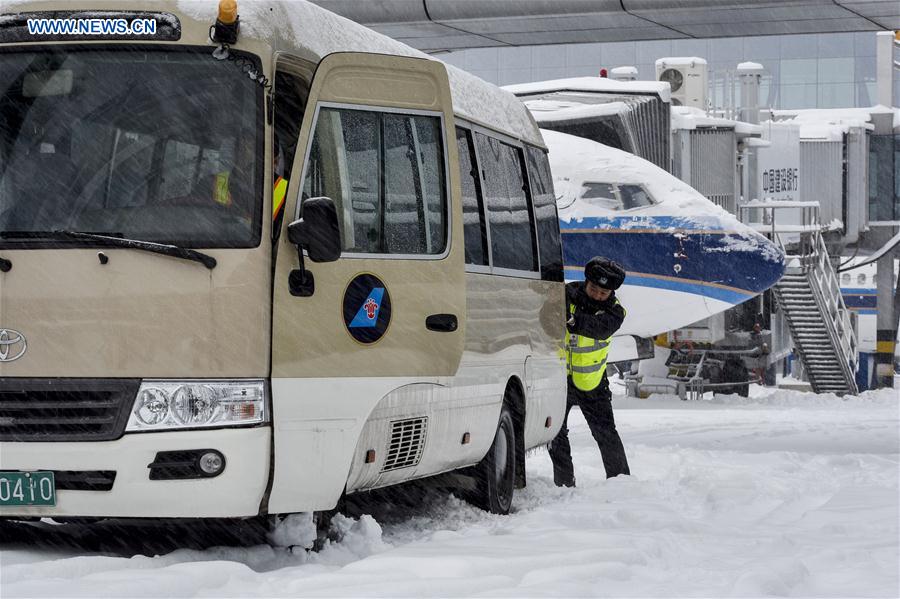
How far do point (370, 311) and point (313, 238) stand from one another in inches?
27.6

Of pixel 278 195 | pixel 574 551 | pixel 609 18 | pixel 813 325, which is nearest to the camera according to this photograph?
pixel 278 195

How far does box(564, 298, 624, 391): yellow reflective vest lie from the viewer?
11492mm

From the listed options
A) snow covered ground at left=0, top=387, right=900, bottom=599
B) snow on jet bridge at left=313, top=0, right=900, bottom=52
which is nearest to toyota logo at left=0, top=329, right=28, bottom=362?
snow covered ground at left=0, top=387, right=900, bottom=599

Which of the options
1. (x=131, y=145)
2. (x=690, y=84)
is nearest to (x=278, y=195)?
(x=131, y=145)

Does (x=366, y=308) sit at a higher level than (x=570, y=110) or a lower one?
lower

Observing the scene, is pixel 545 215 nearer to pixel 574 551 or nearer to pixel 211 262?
pixel 574 551

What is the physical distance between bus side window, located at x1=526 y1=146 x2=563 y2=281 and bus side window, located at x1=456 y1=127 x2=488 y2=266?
1.67m

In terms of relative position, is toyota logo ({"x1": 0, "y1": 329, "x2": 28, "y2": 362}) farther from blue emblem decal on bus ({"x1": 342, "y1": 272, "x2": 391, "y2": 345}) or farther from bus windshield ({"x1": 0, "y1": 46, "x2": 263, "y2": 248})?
blue emblem decal on bus ({"x1": 342, "y1": 272, "x2": 391, "y2": 345})

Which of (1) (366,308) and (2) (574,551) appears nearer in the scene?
(2) (574,551)

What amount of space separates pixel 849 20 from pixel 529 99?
12.5 metres

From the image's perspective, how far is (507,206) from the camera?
9875 mm

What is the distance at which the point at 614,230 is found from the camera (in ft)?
72.8

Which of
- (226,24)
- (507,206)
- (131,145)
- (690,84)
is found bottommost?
(507,206)

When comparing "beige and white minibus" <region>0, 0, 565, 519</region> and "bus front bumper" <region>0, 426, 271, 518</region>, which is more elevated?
"beige and white minibus" <region>0, 0, 565, 519</region>
